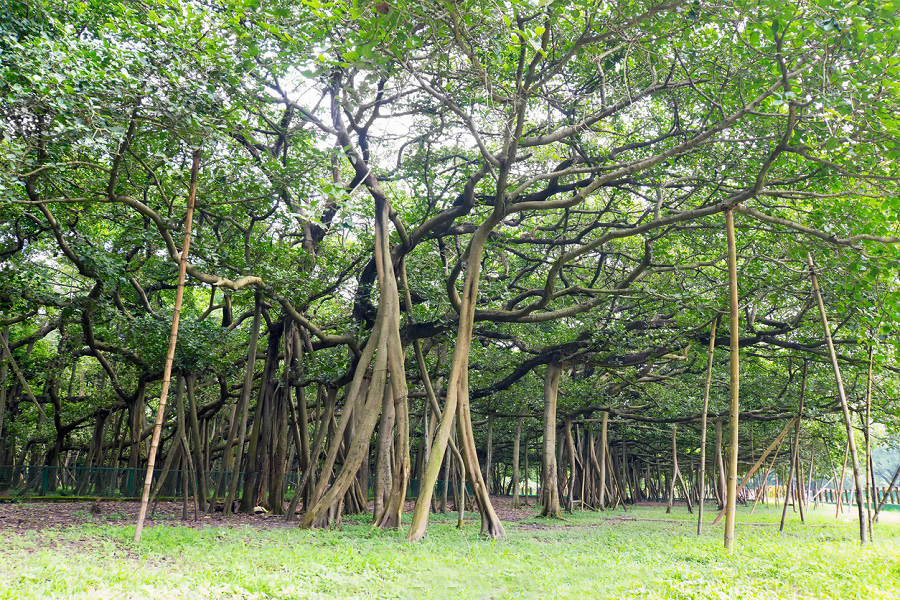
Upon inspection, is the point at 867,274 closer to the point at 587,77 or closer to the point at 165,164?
the point at 587,77

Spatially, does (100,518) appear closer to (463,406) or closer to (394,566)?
(463,406)

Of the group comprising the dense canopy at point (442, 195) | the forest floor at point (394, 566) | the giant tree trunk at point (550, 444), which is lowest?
the forest floor at point (394, 566)

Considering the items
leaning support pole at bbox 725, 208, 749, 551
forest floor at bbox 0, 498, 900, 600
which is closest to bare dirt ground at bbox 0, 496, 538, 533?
forest floor at bbox 0, 498, 900, 600

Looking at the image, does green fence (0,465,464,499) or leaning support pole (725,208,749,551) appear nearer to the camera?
leaning support pole (725,208,749,551)

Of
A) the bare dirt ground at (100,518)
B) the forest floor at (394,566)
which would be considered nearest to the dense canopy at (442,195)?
the bare dirt ground at (100,518)

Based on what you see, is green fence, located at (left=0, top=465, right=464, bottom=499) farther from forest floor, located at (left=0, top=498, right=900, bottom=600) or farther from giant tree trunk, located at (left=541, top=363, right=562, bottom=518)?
forest floor, located at (left=0, top=498, right=900, bottom=600)

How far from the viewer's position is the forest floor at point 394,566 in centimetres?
466

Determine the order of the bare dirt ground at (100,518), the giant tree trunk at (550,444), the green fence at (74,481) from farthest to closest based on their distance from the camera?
the green fence at (74,481) < the giant tree trunk at (550,444) < the bare dirt ground at (100,518)

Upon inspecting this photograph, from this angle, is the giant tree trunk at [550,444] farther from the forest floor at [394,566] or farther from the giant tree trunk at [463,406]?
the giant tree trunk at [463,406]

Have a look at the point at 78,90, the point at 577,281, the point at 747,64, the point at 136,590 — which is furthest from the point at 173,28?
the point at 577,281

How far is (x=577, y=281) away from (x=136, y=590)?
1040 cm

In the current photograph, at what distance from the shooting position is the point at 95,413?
19078mm

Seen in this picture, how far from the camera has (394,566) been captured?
5867mm

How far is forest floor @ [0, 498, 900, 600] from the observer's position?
4.66 metres
